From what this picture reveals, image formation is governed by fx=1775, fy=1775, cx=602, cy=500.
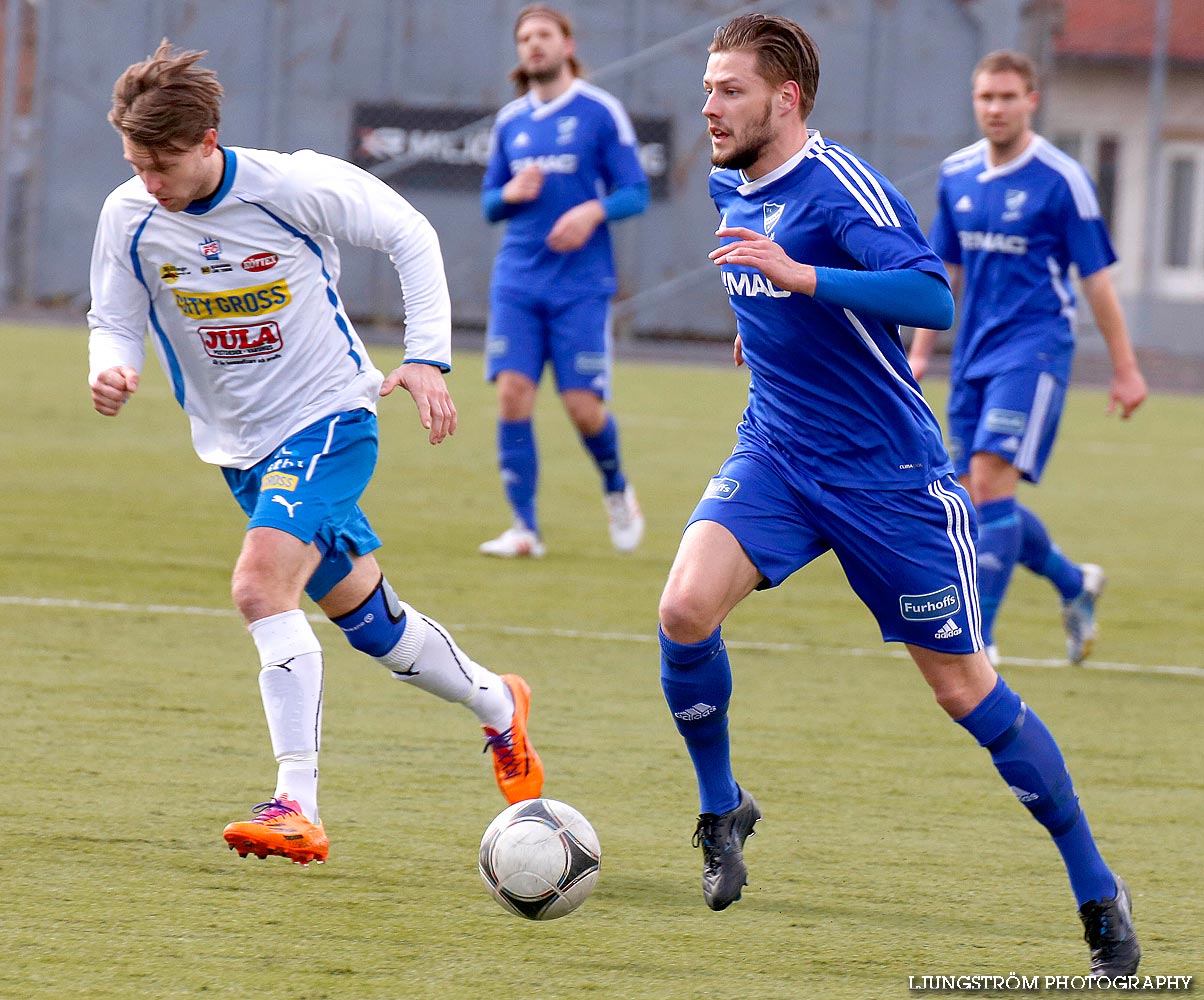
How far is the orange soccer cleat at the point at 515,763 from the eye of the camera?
14.7ft

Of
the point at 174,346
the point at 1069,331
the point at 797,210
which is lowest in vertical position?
the point at 1069,331

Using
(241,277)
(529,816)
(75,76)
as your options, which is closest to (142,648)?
(241,277)

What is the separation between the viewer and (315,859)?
3.74 m

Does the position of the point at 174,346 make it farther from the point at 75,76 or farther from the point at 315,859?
the point at 75,76

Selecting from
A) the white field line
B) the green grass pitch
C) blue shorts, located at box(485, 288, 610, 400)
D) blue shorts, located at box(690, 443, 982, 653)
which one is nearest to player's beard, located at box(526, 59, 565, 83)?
blue shorts, located at box(485, 288, 610, 400)

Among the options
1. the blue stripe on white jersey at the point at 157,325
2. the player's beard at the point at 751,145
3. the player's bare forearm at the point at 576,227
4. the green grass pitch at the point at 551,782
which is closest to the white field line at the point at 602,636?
the green grass pitch at the point at 551,782

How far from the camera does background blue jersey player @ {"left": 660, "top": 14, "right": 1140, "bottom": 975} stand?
3605 millimetres

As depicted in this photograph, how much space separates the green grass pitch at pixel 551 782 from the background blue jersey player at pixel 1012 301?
31.1 inches

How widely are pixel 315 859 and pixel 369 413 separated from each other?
3.90ft

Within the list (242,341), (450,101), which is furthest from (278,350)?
(450,101)

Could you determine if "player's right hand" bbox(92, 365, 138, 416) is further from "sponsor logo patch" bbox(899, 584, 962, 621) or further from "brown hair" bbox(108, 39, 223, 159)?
"sponsor logo patch" bbox(899, 584, 962, 621)

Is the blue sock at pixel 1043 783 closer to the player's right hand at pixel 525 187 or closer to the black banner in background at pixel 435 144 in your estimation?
the player's right hand at pixel 525 187

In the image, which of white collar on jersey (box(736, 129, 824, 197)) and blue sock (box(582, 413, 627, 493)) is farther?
blue sock (box(582, 413, 627, 493))

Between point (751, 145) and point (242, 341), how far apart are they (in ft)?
4.43
